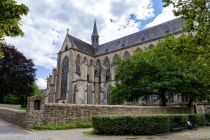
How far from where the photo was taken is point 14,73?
3406 cm

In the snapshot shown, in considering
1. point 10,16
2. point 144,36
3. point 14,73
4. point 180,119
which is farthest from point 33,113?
point 144,36

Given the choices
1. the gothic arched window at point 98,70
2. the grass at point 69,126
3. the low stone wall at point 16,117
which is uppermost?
the gothic arched window at point 98,70

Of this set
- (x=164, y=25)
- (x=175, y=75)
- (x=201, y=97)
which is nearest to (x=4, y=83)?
(x=175, y=75)

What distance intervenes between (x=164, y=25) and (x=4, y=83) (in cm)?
3250

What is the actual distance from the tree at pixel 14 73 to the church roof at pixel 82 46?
741 inches

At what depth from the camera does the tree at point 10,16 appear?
705 centimetres

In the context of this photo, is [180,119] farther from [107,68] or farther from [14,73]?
[107,68]

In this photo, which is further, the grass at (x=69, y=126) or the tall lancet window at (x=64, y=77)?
the tall lancet window at (x=64, y=77)

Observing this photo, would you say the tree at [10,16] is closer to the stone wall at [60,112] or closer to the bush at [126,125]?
the bush at [126,125]

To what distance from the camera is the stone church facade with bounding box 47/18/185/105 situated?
46.7 m

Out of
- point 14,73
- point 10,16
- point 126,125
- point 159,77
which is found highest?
point 14,73

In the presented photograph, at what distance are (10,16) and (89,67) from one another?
46675mm

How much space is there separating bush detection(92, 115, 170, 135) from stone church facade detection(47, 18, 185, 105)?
32888mm

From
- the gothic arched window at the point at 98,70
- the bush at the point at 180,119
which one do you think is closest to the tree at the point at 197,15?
the bush at the point at 180,119
